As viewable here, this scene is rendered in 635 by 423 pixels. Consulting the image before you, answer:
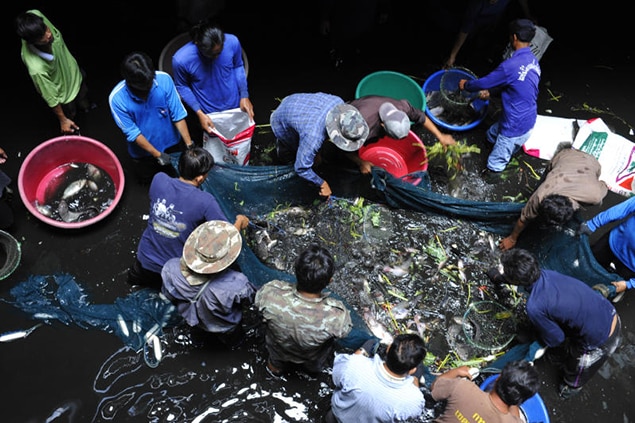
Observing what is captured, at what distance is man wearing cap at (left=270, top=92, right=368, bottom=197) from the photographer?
12.5 ft

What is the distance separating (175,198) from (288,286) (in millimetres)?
994

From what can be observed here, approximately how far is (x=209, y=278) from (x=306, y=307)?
2.24ft

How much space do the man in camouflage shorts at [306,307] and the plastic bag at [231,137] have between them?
157 cm

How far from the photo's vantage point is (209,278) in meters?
3.26

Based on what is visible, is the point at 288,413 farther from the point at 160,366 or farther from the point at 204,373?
the point at 160,366

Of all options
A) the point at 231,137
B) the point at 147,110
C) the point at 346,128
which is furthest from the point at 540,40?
the point at 147,110

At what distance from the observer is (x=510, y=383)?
9.48 feet

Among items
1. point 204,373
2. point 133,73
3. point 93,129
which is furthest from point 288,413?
point 93,129

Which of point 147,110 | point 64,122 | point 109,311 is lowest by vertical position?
point 109,311

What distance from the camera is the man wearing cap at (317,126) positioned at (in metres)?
3.81

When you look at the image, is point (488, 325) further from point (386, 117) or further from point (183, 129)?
point (183, 129)

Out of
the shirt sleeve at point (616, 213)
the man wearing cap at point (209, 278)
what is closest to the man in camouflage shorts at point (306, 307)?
the man wearing cap at point (209, 278)

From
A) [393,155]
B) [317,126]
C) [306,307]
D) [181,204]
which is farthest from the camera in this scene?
[393,155]

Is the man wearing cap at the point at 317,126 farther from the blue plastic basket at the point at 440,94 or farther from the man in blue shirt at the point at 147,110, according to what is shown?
the blue plastic basket at the point at 440,94
